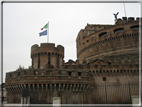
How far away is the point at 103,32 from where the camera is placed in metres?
41.5

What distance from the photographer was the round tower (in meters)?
22.9

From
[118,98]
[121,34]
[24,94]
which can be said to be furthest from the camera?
[121,34]

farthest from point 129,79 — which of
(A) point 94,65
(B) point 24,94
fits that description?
(B) point 24,94

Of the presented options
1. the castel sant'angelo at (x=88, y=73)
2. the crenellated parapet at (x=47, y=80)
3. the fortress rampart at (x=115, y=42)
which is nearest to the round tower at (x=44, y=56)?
the castel sant'angelo at (x=88, y=73)

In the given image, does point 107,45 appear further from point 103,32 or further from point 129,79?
point 129,79

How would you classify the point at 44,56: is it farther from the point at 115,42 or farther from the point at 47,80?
the point at 115,42

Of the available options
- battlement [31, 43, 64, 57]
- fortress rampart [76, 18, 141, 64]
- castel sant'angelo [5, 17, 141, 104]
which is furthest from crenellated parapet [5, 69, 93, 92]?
fortress rampart [76, 18, 141, 64]

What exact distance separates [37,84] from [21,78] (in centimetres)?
210

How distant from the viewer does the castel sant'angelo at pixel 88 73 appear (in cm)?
1856

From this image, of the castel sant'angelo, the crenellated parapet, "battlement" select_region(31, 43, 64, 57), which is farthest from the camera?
"battlement" select_region(31, 43, 64, 57)

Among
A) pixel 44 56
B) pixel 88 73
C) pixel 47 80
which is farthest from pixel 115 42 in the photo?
pixel 47 80

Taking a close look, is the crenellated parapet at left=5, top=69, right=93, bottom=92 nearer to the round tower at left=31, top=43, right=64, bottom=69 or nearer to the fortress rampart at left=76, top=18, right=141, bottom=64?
the round tower at left=31, top=43, right=64, bottom=69

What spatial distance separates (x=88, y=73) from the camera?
21.3m

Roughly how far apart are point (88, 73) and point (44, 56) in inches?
263
